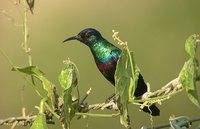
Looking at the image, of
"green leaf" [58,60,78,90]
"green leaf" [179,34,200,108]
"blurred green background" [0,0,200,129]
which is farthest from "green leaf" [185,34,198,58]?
"blurred green background" [0,0,200,129]

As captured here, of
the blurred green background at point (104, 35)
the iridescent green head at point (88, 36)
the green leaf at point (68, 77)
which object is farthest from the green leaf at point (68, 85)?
the blurred green background at point (104, 35)

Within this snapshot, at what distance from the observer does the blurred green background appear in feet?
17.3

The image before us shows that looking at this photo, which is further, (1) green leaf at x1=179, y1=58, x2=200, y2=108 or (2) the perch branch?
(2) the perch branch

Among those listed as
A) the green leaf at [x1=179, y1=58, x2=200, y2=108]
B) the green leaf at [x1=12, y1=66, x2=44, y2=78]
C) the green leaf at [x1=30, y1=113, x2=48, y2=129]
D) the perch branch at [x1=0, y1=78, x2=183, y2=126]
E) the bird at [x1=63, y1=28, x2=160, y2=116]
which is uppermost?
the bird at [x1=63, y1=28, x2=160, y2=116]

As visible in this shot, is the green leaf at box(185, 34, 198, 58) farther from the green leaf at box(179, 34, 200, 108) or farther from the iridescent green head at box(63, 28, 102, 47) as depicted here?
the iridescent green head at box(63, 28, 102, 47)

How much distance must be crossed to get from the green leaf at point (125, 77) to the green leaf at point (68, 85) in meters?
0.10

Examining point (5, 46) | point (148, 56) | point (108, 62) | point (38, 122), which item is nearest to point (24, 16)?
point (38, 122)

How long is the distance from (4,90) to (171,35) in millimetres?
1345

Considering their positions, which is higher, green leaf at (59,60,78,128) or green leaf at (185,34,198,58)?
green leaf at (185,34,198,58)

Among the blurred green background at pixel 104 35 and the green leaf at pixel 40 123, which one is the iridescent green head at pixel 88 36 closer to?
the green leaf at pixel 40 123

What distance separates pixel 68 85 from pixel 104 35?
4130mm

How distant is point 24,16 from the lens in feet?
6.45

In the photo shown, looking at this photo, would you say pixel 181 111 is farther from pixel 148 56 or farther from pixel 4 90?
pixel 4 90

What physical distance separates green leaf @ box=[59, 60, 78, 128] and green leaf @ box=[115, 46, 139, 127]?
0.33 feet
